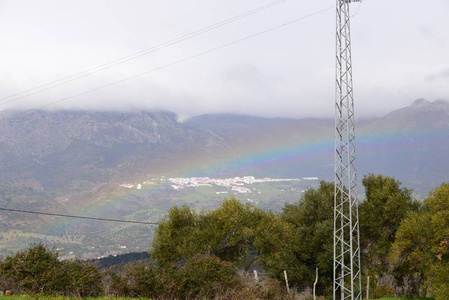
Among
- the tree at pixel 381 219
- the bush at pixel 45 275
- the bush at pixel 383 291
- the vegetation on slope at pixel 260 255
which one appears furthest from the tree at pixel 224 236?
the bush at pixel 383 291

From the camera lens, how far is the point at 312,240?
39156 mm

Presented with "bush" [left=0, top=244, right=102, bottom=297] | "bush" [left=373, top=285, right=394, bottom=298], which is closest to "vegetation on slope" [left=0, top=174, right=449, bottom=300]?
"bush" [left=0, top=244, right=102, bottom=297]

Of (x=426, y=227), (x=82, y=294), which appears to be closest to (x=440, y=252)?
(x=426, y=227)

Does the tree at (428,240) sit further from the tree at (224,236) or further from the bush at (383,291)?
the tree at (224,236)

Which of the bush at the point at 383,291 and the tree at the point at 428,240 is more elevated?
the tree at the point at 428,240

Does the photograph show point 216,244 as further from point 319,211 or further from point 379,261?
point 379,261

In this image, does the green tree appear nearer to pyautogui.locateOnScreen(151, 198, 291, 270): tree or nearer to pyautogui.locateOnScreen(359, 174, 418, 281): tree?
pyautogui.locateOnScreen(151, 198, 291, 270): tree

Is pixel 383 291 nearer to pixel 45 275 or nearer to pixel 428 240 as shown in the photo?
pixel 428 240

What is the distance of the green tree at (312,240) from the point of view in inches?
1516

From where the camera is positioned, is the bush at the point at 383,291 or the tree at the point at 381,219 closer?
the tree at the point at 381,219

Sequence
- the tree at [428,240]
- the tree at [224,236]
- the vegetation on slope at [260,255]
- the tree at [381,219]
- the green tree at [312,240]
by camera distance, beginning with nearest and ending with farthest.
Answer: the vegetation on slope at [260,255] → the tree at [428,240] → the tree at [224,236] → the green tree at [312,240] → the tree at [381,219]

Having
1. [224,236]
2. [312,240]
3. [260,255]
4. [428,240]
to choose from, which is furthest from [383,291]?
[224,236]

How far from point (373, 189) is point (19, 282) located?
35.2 meters

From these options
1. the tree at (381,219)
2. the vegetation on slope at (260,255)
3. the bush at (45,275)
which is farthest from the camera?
the tree at (381,219)
